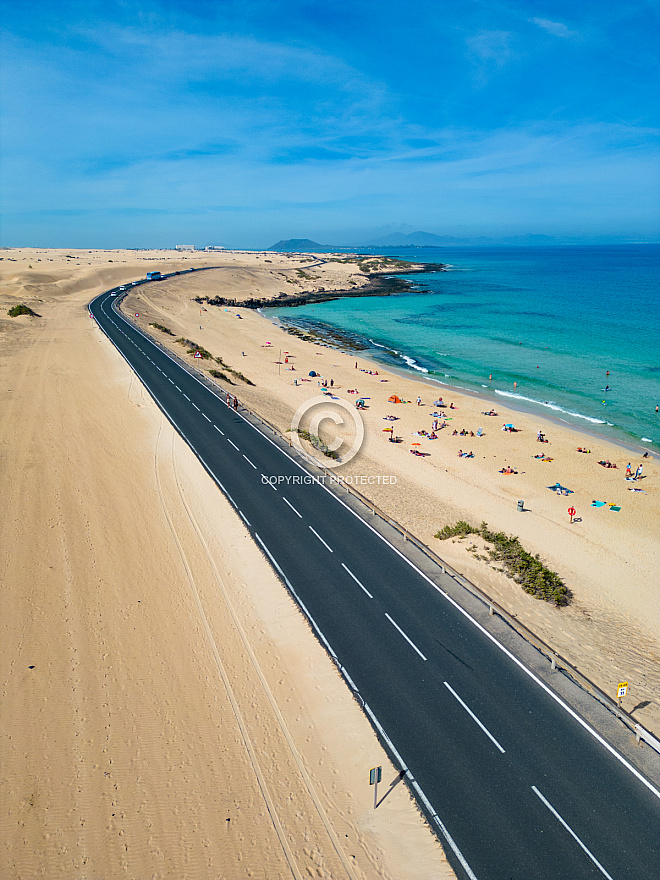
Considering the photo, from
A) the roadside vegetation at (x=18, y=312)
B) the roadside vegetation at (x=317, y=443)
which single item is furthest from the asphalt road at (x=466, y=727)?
the roadside vegetation at (x=18, y=312)

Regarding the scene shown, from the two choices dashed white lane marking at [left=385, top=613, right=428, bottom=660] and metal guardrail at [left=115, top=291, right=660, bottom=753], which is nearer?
metal guardrail at [left=115, top=291, right=660, bottom=753]

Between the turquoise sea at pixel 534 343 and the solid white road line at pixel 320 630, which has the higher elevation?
the turquoise sea at pixel 534 343

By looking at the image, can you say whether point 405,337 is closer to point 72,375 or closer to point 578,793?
point 72,375

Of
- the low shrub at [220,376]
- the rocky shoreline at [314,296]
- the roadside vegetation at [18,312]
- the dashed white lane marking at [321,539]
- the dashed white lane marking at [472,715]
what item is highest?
the rocky shoreline at [314,296]

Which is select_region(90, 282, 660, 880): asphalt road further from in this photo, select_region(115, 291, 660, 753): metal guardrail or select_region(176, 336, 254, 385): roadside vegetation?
select_region(176, 336, 254, 385): roadside vegetation

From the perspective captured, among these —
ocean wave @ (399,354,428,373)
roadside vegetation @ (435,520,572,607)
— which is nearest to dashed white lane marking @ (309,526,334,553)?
roadside vegetation @ (435,520,572,607)

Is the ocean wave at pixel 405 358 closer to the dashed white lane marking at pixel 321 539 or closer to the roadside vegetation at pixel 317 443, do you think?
the roadside vegetation at pixel 317 443
